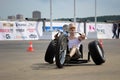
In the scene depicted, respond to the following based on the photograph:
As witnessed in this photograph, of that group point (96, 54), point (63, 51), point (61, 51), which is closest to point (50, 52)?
point (63, 51)

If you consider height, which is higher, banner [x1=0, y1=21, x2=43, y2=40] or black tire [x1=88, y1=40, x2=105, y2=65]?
black tire [x1=88, y1=40, x2=105, y2=65]

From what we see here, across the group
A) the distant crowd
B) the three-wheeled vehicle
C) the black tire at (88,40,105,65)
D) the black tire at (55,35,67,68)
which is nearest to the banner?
the distant crowd

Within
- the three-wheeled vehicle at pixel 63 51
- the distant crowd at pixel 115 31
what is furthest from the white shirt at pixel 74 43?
the distant crowd at pixel 115 31

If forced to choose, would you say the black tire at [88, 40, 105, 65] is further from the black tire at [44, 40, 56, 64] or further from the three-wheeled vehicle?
the black tire at [44, 40, 56, 64]

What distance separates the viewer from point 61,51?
10.3 m

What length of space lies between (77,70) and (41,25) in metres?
33.0

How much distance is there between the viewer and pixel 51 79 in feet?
26.4

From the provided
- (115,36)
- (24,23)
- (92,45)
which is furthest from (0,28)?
(92,45)

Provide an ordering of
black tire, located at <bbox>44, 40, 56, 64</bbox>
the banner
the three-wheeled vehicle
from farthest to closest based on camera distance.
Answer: the banner
black tire, located at <bbox>44, 40, 56, 64</bbox>
the three-wheeled vehicle

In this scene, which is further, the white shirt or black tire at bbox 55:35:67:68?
the white shirt

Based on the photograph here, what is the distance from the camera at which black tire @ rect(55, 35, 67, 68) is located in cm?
990

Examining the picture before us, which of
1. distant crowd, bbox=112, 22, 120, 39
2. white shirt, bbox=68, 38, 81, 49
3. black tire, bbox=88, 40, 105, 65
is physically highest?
white shirt, bbox=68, 38, 81, 49

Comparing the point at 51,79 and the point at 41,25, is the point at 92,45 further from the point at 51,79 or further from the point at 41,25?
the point at 41,25

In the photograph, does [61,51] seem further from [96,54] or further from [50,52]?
[96,54]
